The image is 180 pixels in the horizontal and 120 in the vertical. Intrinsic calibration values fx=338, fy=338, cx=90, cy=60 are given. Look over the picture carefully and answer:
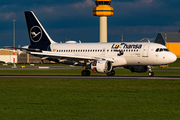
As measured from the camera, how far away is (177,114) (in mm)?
16641

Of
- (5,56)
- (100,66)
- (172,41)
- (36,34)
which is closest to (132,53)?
(100,66)

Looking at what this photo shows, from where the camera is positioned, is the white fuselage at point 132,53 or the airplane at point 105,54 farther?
the airplane at point 105,54

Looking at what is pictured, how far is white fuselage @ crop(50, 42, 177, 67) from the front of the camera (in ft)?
150

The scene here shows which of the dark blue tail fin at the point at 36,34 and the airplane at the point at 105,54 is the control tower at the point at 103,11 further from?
the airplane at the point at 105,54

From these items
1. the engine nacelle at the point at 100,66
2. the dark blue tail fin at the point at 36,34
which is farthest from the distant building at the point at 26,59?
the engine nacelle at the point at 100,66

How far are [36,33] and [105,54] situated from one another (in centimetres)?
1366

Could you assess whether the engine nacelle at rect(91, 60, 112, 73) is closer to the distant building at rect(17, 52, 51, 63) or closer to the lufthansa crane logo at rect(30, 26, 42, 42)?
the lufthansa crane logo at rect(30, 26, 42, 42)

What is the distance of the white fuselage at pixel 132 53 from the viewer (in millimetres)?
45656

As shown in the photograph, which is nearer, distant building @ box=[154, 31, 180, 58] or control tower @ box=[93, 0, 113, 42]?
control tower @ box=[93, 0, 113, 42]

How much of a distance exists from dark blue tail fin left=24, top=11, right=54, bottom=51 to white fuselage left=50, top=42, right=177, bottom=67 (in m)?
8.18

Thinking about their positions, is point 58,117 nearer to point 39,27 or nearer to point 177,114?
point 177,114

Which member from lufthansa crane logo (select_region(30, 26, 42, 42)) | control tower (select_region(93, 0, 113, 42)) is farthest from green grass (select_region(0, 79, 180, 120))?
control tower (select_region(93, 0, 113, 42))

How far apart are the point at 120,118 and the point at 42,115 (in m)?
3.80

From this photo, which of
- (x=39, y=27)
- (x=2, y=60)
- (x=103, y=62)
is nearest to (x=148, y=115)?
(x=103, y=62)
